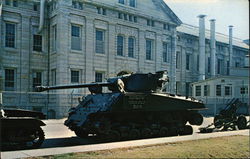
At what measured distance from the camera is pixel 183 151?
7160 millimetres

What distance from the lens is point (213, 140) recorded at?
356 inches

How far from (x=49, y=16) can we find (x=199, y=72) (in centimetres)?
A: 1438

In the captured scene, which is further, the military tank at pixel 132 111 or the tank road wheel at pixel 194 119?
the tank road wheel at pixel 194 119

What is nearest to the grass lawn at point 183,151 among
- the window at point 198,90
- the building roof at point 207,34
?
the building roof at point 207,34

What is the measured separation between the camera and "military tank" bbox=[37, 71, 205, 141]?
9.42 metres

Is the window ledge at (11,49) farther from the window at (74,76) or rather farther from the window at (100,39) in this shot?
the window at (100,39)

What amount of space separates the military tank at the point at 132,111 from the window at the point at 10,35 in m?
8.56

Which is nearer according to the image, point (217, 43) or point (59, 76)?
point (59, 76)

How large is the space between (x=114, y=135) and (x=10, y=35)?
1074 cm

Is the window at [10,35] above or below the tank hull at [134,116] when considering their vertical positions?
above

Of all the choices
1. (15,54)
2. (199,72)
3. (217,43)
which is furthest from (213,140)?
(217,43)

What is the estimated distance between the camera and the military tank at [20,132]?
24.0 ft

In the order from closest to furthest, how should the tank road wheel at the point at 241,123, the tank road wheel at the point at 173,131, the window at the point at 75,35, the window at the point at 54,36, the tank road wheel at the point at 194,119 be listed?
the tank road wheel at the point at 173,131
the tank road wheel at the point at 194,119
the tank road wheel at the point at 241,123
the window at the point at 75,35
the window at the point at 54,36

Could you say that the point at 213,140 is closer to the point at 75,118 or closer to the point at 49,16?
the point at 75,118
